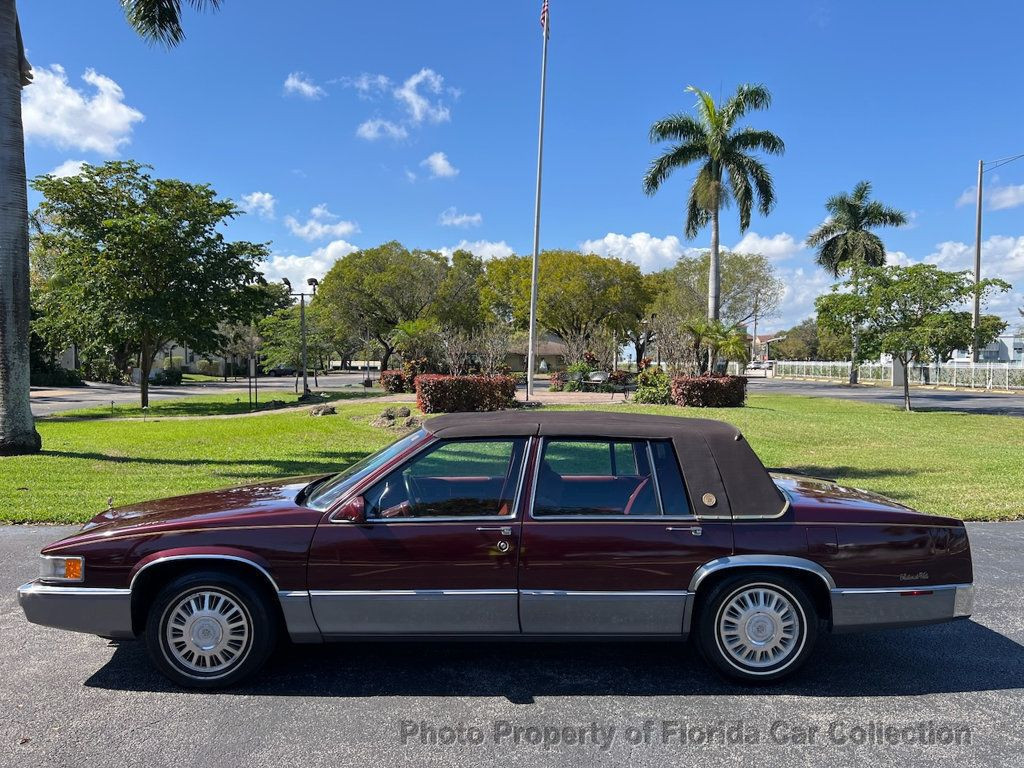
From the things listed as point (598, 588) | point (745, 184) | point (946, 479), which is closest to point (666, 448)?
point (598, 588)

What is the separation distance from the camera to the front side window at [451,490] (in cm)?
365

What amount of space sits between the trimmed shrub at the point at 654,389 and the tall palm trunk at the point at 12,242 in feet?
56.6

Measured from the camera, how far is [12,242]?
10969 millimetres

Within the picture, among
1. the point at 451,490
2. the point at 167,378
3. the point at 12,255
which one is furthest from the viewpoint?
the point at 167,378

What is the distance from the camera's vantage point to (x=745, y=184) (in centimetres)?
2705

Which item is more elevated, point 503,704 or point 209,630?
point 209,630

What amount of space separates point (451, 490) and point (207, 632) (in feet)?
4.89

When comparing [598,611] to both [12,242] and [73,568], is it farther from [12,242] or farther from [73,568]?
[12,242]

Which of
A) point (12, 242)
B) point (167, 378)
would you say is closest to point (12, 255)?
point (12, 242)

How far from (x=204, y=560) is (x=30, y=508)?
577 cm

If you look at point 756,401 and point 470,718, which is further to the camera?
point 756,401

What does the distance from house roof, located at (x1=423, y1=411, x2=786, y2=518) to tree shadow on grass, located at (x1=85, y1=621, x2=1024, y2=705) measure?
971 millimetres

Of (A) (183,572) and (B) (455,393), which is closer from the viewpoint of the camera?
(A) (183,572)

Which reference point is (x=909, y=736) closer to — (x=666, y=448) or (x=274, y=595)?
(x=666, y=448)
